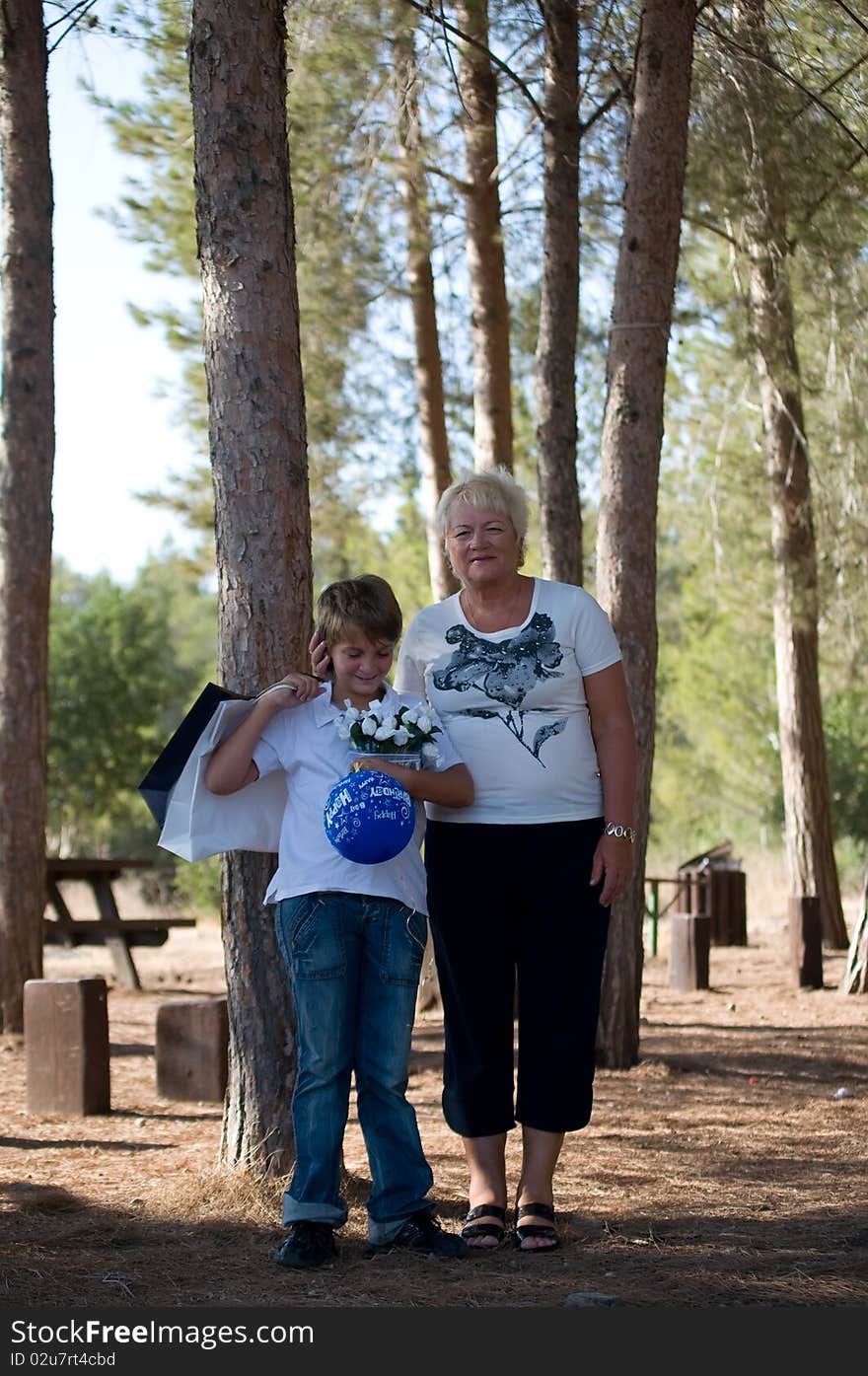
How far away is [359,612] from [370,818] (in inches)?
21.0

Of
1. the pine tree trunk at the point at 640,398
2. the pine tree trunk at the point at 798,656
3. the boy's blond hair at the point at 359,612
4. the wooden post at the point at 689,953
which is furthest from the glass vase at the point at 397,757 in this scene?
the pine tree trunk at the point at 798,656

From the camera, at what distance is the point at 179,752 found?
12.5ft

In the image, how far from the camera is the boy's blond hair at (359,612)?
370 centimetres

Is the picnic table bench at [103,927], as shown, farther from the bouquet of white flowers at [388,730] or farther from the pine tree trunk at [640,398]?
the bouquet of white flowers at [388,730]

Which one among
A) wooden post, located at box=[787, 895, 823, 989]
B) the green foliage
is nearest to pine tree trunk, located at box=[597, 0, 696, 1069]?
wooden post, located at box=[787, 895, 823, 989]

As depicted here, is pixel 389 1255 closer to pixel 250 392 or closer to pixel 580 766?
pixel 580 766

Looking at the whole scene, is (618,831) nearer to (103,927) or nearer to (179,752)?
(179,752)

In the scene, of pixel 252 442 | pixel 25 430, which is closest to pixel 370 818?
pixel 252 442

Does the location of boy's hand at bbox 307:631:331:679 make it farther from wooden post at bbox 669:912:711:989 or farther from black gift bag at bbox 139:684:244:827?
wooden post at bbox 669:912:711:989

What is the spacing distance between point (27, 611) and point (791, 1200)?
518 cm

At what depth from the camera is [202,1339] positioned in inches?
118

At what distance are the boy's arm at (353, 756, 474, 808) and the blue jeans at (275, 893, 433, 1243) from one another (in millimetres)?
287

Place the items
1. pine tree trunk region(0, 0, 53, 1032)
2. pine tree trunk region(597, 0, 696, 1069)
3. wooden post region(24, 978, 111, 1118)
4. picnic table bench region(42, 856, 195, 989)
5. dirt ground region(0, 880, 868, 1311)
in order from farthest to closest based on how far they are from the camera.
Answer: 1. picnic table bench region(42, 856, 195, 989)
2. pine tree trunk region(0, 0, 53, 1032)
3. pine tree trunk region(597, 0, 696, 1069)
4. wooden post region(24, 978, 111, 1118)
5. dirt ground region(0, 880, 868, 1311)

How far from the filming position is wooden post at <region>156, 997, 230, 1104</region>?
6219 millimetres
